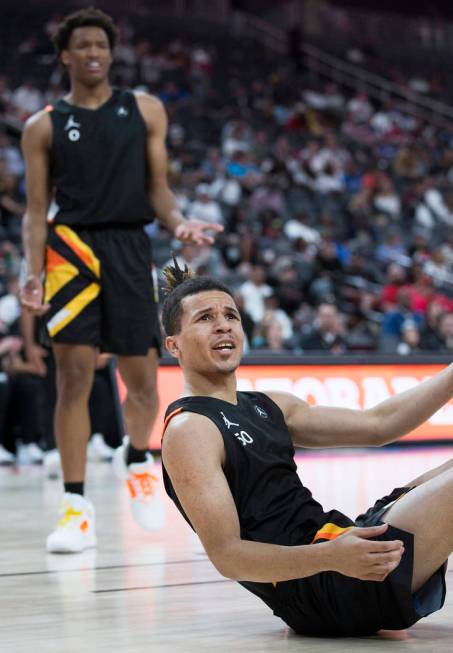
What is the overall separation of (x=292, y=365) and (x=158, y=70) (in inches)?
358

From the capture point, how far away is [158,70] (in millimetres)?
17109

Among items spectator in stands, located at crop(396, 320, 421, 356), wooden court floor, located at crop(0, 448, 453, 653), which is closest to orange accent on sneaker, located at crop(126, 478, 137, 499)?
wooden court floor, located at crop(0, 448, 453, 653)

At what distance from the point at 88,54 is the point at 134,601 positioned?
7.35 feet

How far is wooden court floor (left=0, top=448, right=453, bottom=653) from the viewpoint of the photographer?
267 cm

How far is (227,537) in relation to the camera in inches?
97.3

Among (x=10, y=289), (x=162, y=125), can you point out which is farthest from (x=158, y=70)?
(x=162, y=125)

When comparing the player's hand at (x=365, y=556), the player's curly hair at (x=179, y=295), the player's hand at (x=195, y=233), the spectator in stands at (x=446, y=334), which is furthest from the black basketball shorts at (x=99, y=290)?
the spectator in stands at (x=446, y=334)

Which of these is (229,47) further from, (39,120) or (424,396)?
(424,396)

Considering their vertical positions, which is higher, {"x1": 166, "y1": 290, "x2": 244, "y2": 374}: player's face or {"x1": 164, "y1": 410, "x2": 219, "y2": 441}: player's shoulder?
{"x1": 166, "y1": 290, "x2": 244, "y2": 374}: player's face

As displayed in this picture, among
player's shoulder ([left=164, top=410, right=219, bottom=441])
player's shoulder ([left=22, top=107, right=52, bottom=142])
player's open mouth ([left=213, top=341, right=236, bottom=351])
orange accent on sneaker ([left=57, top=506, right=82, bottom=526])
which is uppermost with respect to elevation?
player's shoulder ([left=22, top=107, right=52, bottom=142])

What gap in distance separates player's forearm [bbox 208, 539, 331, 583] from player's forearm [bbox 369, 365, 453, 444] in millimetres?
638

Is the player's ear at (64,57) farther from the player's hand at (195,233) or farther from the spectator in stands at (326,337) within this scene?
the spectator in stands at (326,337)

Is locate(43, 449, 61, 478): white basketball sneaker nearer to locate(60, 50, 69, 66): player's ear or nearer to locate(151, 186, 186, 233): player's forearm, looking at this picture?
locate(151, 186, 186, 233): player's forearm

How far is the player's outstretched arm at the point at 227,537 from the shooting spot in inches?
89.4
